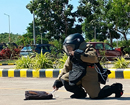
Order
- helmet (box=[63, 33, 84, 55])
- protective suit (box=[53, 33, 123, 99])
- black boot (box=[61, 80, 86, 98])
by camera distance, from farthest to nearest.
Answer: black boot (box=[61, 80, 86, 98])
helmet (box=[63, 33, 84, 55])
protective suit (box=[53, 33, 123, 99])

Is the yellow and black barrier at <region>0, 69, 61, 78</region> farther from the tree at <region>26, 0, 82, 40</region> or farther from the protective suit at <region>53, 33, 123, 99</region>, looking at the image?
the tree at <region>26, 0, 82, 40</region>

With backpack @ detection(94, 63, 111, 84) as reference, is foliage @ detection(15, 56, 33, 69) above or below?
above

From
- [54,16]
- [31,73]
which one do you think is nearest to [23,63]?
[31,73]

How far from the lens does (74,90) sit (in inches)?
244

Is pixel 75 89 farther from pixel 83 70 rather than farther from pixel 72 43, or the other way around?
pixel 72 43

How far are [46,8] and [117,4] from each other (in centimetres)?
554

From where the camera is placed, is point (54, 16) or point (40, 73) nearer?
point (40, 73)

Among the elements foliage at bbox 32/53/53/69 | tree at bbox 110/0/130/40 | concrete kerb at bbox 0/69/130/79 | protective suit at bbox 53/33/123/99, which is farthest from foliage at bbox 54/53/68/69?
tree at bbox 110/0/130/40

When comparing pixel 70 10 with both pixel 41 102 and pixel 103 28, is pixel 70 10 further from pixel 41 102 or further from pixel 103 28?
pixel 41 102

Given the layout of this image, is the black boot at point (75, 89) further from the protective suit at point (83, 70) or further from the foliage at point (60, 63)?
the foliage at point (60, 63)

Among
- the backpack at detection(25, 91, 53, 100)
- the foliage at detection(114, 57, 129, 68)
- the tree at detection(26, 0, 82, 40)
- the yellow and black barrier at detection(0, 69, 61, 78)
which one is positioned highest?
the tree at detection(26, 0, 82, 40)

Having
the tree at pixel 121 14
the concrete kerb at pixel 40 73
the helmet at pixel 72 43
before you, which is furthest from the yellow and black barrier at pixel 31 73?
the tree at pixel 121 14

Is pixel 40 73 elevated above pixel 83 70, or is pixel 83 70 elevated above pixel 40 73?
pixel 83 70

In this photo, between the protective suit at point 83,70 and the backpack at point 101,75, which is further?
the backpack at point 101,75
